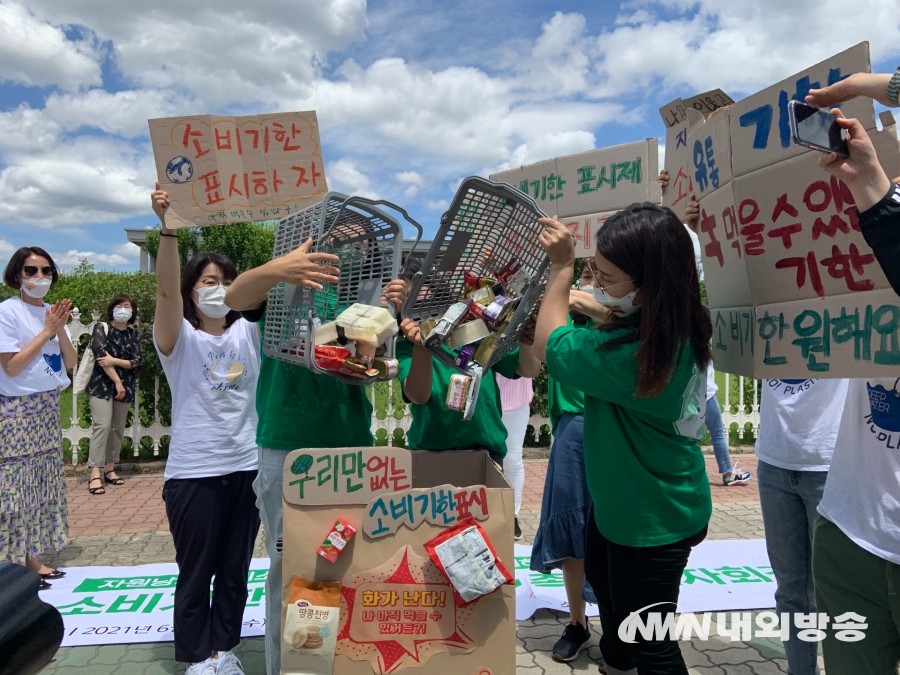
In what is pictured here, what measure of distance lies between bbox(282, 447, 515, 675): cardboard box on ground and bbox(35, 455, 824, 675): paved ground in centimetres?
136

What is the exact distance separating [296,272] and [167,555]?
3.50 metres

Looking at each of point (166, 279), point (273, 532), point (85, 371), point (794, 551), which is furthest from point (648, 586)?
point (85, 371)

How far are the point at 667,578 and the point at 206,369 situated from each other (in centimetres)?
207

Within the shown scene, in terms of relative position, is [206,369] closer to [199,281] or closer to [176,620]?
[199,281]

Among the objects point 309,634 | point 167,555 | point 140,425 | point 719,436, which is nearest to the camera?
point 309,634

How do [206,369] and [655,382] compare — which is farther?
[206,369]

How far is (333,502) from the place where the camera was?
74.2 inches

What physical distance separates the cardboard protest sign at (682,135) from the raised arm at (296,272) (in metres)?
1.45

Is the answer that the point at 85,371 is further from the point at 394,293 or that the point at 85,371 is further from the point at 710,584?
the point at 710,584

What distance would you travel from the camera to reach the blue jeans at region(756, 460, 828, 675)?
244 cm

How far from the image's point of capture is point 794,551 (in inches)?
97.1

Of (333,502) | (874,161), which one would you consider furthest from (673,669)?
(874,161)

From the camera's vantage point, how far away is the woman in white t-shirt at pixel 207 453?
2.61 m

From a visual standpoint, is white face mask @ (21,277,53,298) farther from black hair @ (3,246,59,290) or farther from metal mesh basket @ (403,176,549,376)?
metal mesh basket @ (403,176,549,376)
